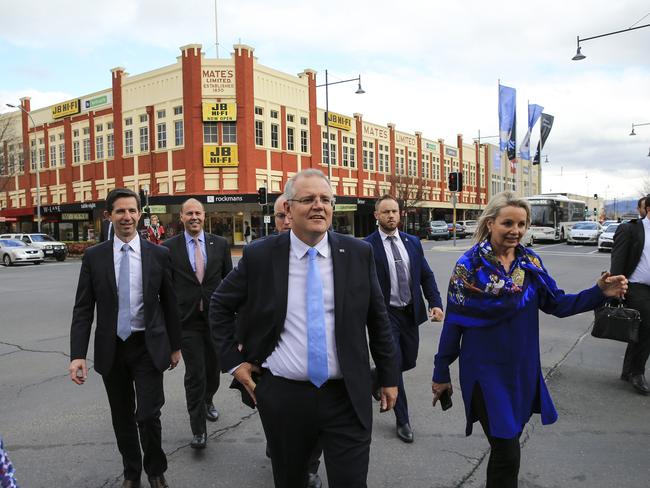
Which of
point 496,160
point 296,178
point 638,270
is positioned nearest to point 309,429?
point 296,178

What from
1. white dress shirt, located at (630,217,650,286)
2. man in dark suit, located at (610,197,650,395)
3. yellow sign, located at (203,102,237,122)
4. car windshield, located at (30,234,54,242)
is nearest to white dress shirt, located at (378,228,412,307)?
man in dark suit, located at (610,197,650,395)

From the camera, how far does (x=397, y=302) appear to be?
4148mm

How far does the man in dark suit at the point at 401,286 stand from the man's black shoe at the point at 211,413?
1587mm

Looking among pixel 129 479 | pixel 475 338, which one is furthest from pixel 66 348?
pixel 475 338

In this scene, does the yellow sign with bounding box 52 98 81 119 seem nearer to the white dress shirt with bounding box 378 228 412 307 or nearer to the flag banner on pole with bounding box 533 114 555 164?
the flag banner on pole with bounding box 533 114 555 164

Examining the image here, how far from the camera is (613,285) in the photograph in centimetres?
262

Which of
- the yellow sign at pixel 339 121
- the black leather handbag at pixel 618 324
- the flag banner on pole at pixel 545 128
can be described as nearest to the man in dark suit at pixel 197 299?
the black leather handbag at pixel 618 324

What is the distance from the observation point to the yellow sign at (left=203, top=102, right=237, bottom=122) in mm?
34188

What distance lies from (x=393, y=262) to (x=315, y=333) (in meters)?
2.02

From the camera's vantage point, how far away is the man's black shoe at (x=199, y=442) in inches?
153

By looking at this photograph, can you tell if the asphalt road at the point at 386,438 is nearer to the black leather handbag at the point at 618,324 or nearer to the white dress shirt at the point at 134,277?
the black leather handbag at the point at 618,324

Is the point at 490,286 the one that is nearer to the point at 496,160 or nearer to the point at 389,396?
the point at 389,396

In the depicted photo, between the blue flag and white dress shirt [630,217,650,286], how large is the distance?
28.7 meters

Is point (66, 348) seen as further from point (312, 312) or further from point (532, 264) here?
point (532, 264)
